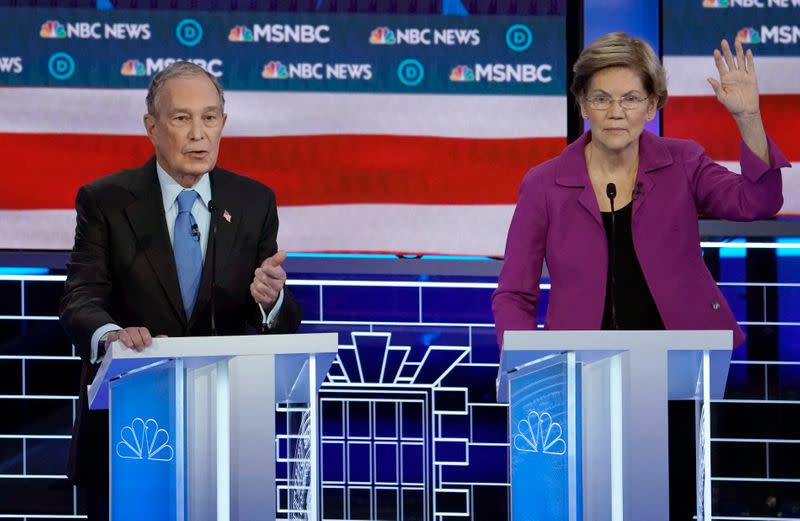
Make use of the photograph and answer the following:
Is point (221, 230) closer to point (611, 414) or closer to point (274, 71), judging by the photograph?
point (611, 414)

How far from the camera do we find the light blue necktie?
321 cm

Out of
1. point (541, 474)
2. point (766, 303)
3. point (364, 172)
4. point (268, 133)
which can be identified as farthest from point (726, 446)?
point (541, 474)

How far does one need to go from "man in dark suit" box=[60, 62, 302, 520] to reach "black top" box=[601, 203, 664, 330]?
0.83 meters

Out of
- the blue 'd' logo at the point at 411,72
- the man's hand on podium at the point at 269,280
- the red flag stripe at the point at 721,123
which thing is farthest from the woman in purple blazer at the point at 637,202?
the blue 'd' logo at the point at 411,72

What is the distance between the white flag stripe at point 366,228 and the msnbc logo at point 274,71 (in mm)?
506

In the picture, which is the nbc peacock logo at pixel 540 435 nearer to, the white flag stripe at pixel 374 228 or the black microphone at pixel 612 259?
the black microphone at pixel 612 259

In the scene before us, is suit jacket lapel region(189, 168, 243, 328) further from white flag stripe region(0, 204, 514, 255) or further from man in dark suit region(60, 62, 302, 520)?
white flag stripe region(0, 204, 514, 255)

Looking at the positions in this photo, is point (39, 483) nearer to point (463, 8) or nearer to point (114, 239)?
point (114, 239)

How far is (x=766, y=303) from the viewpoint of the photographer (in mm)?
4812

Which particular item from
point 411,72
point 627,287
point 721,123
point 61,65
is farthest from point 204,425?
point 721,123

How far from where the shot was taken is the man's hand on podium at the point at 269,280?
2859 mm

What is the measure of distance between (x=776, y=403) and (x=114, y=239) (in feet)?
9.12

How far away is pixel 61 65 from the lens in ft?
15.6

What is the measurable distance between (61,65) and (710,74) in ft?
8.10
